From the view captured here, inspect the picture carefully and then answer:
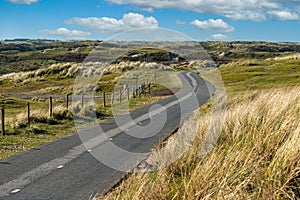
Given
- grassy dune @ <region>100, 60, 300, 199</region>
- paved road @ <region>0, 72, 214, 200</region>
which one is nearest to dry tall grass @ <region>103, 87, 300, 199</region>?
grassy dune @ <region>100, 60, 300, 199</region>

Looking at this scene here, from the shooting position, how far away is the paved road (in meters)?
8.49

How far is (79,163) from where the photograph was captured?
36.1ft

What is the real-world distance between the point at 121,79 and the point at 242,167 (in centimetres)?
5442

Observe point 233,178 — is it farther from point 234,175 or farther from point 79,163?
point 79,163

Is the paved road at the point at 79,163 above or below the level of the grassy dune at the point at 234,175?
below

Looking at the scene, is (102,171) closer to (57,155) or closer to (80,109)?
(57,155)

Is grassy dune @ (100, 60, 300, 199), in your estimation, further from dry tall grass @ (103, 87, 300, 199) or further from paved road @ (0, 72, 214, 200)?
paved road @ (0, 72, 214, 200)

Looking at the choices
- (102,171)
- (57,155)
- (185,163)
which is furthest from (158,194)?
(57,155)

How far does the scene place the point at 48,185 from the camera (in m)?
8.82

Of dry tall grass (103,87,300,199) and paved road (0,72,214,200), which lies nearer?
dry tall grass (103,87,300,199)

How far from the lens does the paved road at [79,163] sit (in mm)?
8495

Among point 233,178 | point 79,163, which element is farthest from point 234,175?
point 79,163

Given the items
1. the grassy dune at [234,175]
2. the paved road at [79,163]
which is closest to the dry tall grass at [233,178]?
the grassy dune at [234,175]

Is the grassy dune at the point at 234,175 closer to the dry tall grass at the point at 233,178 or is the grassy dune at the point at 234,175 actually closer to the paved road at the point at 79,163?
the dry tall grass at the point at 233,178
